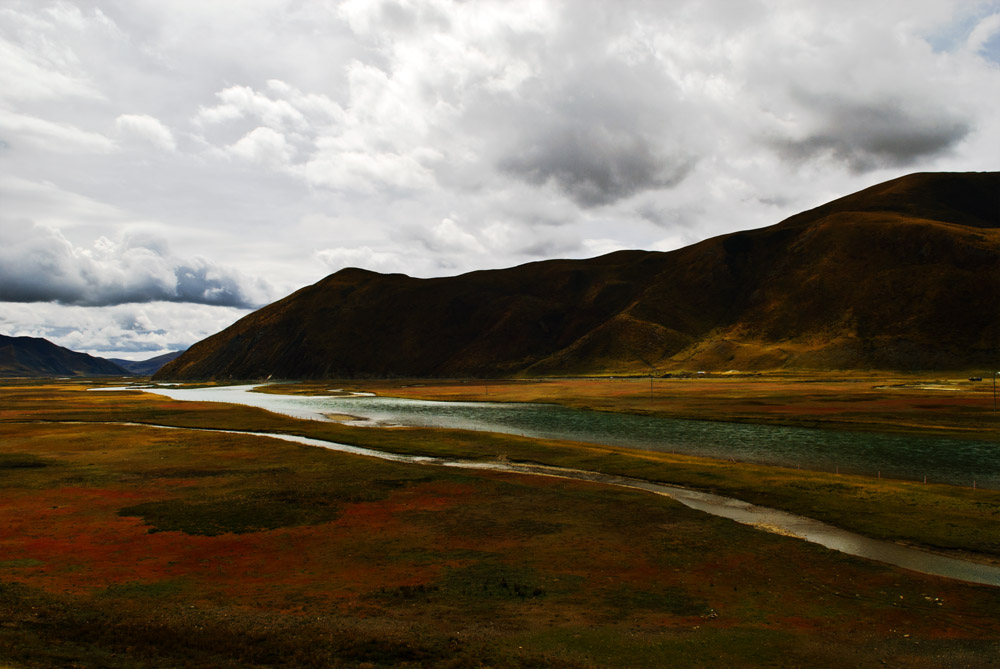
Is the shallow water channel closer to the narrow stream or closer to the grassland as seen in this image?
the grassland

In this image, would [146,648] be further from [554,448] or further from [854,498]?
[554,448]

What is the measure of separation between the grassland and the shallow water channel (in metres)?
9.16

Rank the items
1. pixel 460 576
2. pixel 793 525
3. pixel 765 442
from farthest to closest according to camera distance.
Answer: pixel 765 442
pixel 793 525
pixel 460 576

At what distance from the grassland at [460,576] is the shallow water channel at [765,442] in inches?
361

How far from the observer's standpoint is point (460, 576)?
22.3 m

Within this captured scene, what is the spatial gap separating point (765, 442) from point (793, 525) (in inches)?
1371

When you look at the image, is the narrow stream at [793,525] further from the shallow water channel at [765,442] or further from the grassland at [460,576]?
the shallow water channel at [765,442]

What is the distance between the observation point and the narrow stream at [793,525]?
23.7 metres

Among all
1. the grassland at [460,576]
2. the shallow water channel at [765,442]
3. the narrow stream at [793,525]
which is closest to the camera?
the grassland at [460,576]

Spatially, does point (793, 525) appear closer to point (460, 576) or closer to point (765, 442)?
point (460, 576)

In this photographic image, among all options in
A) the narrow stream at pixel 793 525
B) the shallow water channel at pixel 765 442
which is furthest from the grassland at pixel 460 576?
the shallow water channel at pixel 765 442

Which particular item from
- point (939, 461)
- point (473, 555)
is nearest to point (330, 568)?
point (473, 555)

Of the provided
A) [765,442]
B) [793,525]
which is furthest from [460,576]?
[765,442]

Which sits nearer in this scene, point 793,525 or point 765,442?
point 793,525
